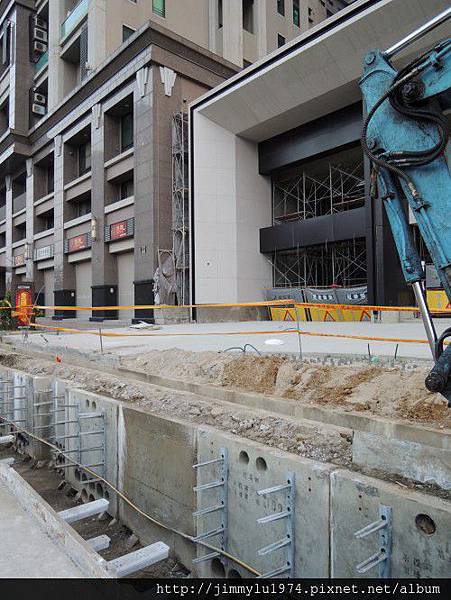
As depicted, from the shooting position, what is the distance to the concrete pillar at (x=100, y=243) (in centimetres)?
2587

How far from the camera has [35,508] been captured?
3219 mm

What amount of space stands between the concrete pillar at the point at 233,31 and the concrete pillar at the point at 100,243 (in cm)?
997

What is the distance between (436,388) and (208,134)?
70.6ft

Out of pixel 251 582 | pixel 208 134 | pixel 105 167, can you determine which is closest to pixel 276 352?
pixel 251 582

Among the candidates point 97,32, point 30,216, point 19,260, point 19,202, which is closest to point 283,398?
point 97,32

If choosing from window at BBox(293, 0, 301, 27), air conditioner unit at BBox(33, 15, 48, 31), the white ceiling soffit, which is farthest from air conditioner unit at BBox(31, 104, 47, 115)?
window at BBox(293, 0, 301, 27)

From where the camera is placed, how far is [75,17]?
2864cm

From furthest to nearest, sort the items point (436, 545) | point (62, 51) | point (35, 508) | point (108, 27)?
point (62, 51)
point (108, 27)
point (35, 508)
point (436, 545)

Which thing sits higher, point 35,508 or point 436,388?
point 436,388

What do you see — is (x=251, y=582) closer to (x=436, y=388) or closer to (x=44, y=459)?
(x=436, y=388)

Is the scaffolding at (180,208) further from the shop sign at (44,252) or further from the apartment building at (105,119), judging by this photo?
the shop sign at (44,252)

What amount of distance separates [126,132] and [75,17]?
9.35 meters

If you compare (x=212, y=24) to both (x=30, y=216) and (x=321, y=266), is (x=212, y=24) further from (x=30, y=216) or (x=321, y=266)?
(x=30, y=216)

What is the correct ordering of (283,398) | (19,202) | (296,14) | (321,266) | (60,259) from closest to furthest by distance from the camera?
(283,398)
(321,266)
(60,259)
(296,14)
(19,202)
